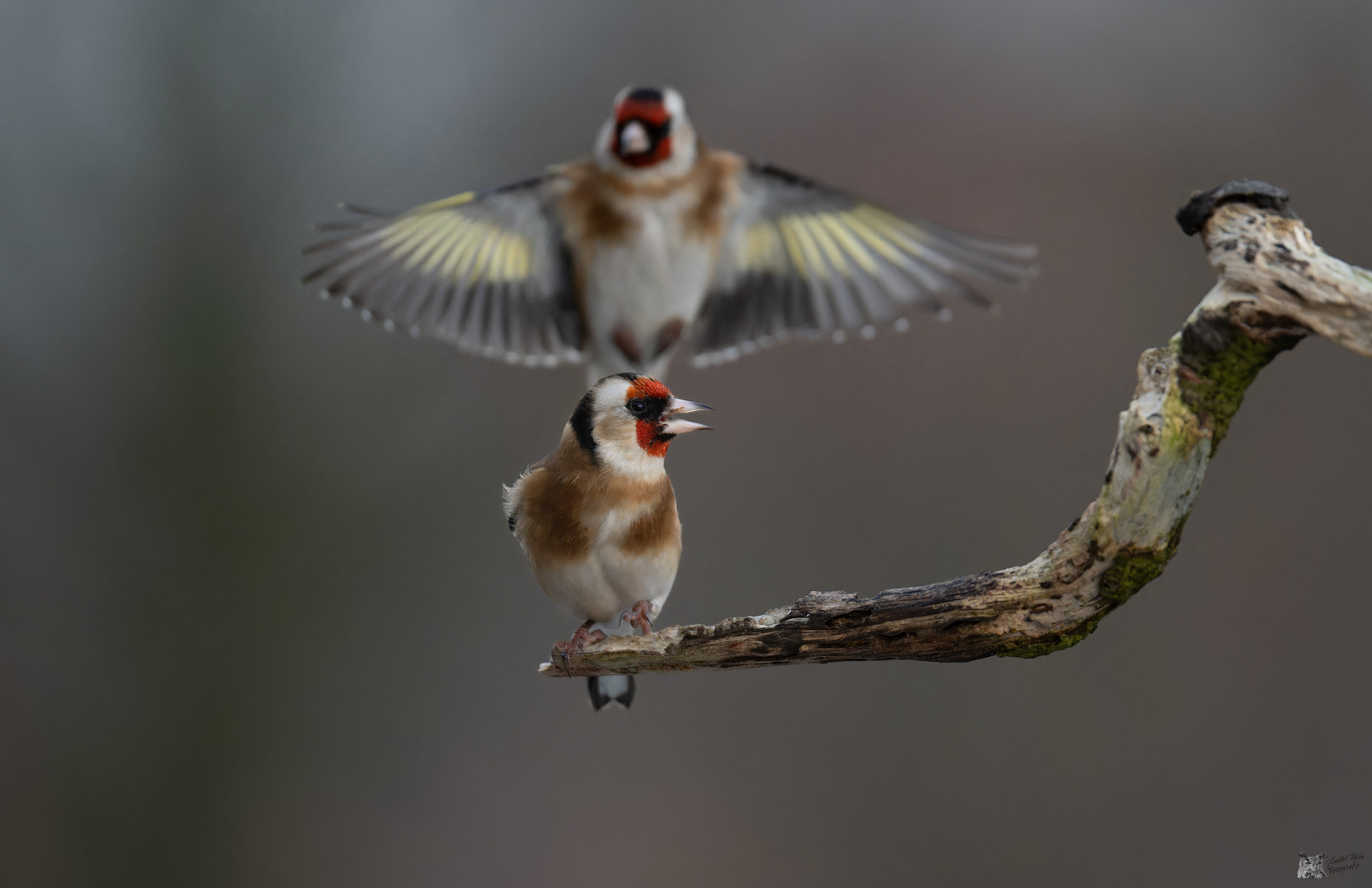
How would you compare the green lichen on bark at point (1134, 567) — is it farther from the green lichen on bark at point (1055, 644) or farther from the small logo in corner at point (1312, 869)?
the small logo in corner at point (1312, 869)

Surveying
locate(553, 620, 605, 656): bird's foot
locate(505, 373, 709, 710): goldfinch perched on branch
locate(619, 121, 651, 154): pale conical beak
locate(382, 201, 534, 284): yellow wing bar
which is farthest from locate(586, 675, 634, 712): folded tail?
locate(619, 121, 651, 154): pale conical beak

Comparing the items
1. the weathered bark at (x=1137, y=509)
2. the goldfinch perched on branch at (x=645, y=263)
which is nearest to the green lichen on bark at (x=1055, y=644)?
the weathered bark at (x=1137, y=509)

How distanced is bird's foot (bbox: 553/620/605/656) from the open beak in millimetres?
282

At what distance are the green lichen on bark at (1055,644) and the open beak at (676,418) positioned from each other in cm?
41

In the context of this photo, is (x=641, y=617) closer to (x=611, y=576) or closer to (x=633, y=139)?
(x=611, y=576)

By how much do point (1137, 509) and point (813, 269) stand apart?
0.56m

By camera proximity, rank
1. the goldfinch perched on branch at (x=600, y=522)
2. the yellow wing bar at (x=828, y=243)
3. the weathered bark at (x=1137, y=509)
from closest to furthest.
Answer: the weathered bark at (x=1137, y=509)
the goldfinch perched on branch at (x=600, y=522)
the yellow wing bar at (x=828, y=243)

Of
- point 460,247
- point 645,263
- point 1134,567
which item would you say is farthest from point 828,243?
point 1134,567

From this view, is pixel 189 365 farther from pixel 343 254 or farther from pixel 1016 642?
pixel 1016 642

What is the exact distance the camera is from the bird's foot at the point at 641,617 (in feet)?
4.25

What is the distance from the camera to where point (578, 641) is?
4.13 ft

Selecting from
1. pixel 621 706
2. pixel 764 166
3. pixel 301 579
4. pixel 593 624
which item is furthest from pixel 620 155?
pixel 301 579

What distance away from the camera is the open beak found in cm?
108

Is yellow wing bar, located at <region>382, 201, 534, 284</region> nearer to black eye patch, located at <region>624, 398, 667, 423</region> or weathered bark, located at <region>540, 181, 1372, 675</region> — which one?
black eye patch, located at <region>624, 398, 667, 423</region>
